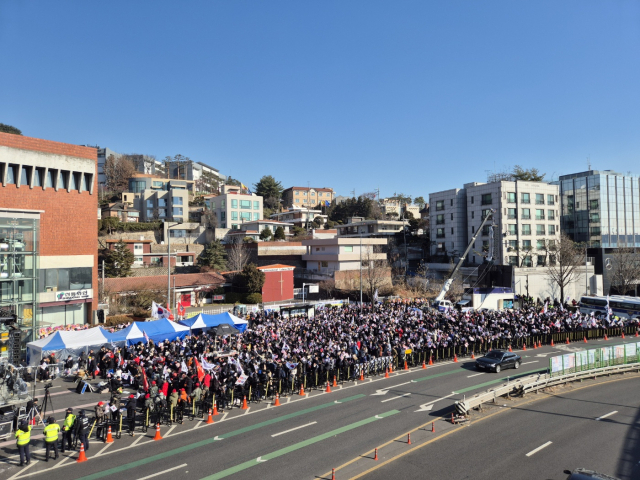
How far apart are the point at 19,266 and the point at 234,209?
179 feet

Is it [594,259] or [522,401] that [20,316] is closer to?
[522,401]

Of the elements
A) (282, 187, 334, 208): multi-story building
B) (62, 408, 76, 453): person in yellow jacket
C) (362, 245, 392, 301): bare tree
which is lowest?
(62, 408, 76, 453): person in yellow jacket

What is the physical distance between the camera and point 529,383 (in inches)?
774

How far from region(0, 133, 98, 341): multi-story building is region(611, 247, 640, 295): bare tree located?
62981 millimetres

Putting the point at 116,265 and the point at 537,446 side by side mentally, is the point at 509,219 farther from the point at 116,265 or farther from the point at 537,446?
the point at 537,446

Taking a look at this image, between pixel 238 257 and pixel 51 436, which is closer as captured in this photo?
pixel 51 436

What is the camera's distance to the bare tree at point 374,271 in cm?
5372

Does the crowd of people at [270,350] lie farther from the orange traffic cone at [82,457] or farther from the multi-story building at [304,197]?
the multi-story building at [304,197]

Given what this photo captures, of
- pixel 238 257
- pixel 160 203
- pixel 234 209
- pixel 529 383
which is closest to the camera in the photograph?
pixel 529 383

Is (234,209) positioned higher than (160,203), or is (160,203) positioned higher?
(160,203)

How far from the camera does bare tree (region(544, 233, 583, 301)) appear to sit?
5541 centimetres

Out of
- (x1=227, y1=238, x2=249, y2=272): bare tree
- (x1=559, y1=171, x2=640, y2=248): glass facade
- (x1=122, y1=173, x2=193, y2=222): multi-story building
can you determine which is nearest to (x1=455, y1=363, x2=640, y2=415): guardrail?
(x1=227, y1=238, x2=249, y2=272): bare tree

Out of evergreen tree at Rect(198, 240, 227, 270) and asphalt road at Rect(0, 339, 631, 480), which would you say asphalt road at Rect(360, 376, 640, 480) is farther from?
evergreen tree at Rect(198, 240, 227, 270)

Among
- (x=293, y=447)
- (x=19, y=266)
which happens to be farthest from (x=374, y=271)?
(x=293, y=447)
